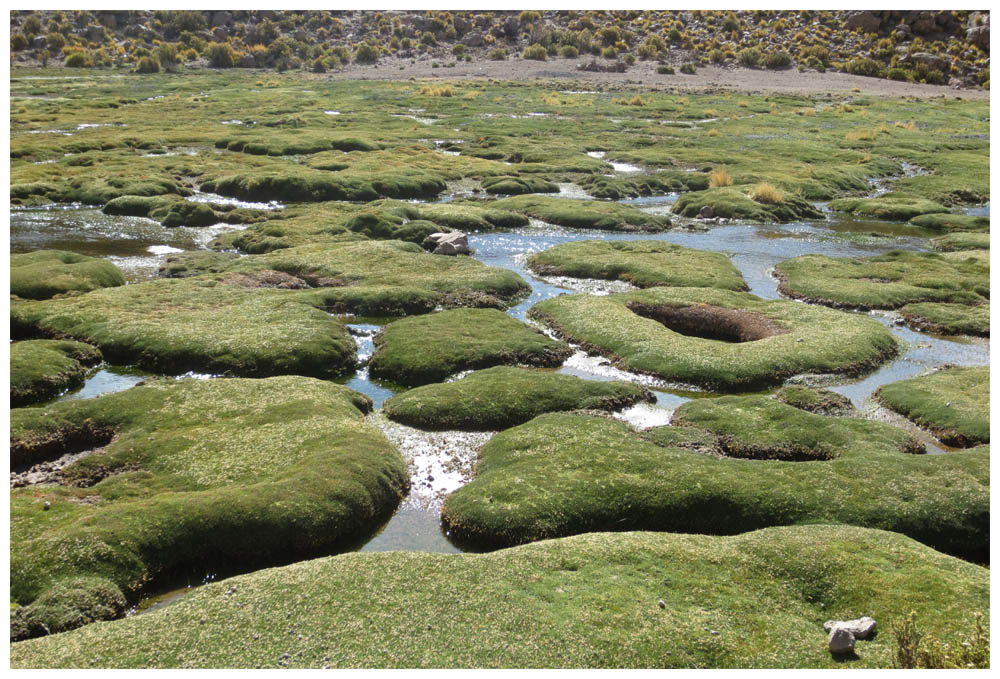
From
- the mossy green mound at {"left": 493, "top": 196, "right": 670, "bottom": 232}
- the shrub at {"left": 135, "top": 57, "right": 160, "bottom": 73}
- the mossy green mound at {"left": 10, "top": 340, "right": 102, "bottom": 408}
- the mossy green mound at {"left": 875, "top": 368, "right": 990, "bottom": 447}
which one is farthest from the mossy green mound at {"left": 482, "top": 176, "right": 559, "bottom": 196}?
the shrub at {"left": 135, "top": 57, "right": 160, "bottom": 73}

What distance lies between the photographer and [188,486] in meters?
25.3

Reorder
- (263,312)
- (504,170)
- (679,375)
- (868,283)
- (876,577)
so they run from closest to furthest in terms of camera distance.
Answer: (876,577) → (679,375) → (263,312) → (868,283) → (504,170)

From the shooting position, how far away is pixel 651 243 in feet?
195

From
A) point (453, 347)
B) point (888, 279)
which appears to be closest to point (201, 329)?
point (453, 347)

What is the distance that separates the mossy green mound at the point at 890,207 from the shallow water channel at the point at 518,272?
3412 mm

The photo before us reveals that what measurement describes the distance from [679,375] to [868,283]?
844 inches

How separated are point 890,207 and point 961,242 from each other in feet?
43.8

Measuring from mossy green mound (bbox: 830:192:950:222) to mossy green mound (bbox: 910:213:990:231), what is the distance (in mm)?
1970

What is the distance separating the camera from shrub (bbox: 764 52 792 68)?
185500 millimetres

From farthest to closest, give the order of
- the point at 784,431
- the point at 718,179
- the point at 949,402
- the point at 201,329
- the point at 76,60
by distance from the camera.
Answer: the point at 76,60
the point at 718,179
the point at 201,329
the point at 949,402
the point at 784,431

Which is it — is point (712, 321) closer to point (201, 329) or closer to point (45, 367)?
point (201, 329)

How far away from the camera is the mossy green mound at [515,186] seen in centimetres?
7838

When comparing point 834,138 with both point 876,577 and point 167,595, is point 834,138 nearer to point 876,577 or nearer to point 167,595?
point 876,577
